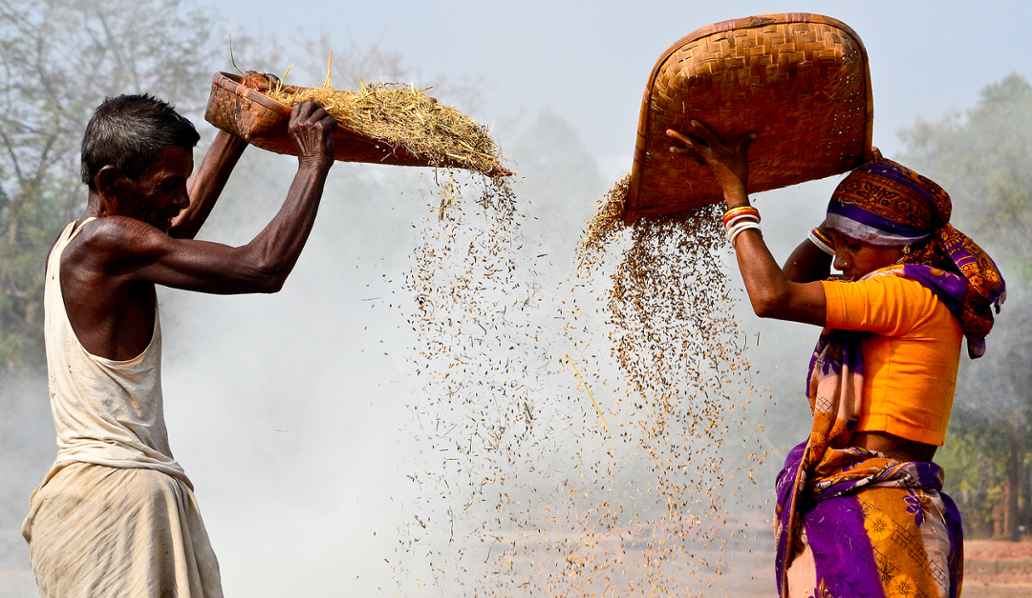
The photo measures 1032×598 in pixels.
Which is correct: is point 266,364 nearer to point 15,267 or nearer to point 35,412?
point 35,412

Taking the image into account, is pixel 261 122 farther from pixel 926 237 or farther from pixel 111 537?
pixel 926 237

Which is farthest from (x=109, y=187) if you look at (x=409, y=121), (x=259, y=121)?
(x=409, y=121)

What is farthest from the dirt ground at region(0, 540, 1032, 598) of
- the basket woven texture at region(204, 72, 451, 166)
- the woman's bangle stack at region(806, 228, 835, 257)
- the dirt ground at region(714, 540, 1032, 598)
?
the woman's bangle stack at region(806, 228, 835, 257)

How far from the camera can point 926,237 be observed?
289cm

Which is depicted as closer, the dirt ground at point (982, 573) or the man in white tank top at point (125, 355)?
the man in white tank top at point (125, 355)

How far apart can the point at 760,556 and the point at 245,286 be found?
9340 mm

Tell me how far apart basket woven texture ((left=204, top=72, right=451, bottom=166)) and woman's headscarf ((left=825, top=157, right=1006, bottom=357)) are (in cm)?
118

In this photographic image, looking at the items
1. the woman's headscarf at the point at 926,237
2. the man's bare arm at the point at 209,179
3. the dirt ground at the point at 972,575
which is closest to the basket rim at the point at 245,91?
the man's bare arm at the point at 209,179

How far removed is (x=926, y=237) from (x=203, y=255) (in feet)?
5.85

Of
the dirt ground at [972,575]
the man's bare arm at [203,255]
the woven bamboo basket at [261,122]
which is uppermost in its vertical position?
the woven bamboo basket at [261,122]

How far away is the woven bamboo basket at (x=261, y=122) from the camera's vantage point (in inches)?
112

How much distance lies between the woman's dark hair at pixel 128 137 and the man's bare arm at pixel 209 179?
1.84 ft

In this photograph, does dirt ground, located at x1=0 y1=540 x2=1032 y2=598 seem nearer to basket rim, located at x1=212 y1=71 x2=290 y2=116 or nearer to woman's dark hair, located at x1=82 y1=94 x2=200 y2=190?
basket rim, located at x1=212 y1=71 x2=290 y2=116

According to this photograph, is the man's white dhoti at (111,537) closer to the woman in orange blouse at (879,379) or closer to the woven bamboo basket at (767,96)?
the woman in orange blouse at (879,379)
